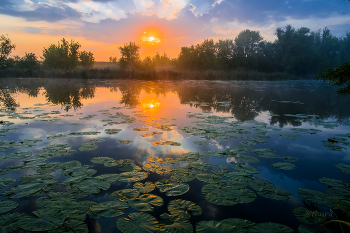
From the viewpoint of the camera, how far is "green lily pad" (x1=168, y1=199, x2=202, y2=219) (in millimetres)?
1697

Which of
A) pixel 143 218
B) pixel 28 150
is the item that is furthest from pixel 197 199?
pixel 28 150

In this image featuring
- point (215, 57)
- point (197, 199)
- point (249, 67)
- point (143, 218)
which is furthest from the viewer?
point (215, 57)

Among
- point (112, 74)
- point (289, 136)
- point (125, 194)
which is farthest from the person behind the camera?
point (112, 74)

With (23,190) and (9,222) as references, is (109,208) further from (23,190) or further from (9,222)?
(23,190)

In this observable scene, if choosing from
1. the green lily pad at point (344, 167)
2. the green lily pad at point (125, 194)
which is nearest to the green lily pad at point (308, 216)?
the green lily pad at point (344, 167)

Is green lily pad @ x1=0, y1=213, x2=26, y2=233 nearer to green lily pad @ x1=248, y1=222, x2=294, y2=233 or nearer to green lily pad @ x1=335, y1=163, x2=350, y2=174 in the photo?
green lily pad @ x1=248, y1=222, x2=294, y2=233

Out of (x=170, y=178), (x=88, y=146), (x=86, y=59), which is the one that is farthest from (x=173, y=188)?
(x=86, y=59)

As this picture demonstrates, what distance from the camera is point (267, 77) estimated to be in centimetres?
3253

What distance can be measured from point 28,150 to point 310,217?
379 centimetres

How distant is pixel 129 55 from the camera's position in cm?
4753

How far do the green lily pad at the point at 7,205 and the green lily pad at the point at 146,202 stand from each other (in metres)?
1.03

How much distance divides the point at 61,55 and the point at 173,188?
48116 millimetres

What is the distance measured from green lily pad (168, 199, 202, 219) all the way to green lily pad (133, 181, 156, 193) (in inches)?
12.3

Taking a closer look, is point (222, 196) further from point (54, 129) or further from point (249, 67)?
point (249, 67)
